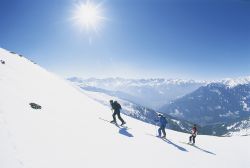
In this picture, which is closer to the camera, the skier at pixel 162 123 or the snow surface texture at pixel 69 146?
the snow surface texture at pixel 69 146

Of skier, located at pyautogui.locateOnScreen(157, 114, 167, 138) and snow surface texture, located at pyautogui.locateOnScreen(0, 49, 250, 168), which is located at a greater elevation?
skier, located at pyautogui.locateOnScreen(157, 114, 167, 138)

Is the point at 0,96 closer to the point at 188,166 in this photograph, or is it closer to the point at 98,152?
the point at 98,152

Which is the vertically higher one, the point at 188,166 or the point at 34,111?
the point at 34,111

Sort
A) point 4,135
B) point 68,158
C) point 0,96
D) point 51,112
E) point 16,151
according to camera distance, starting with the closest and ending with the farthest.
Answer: point 16,151 < point 4,135 < point 68,158 < point 0,96 < point 51,112

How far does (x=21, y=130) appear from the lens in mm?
13445

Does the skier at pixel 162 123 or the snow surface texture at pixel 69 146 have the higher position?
the skier at pixel 162 123

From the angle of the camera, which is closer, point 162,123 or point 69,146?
point 69,146

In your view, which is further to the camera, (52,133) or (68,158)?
(52,133)

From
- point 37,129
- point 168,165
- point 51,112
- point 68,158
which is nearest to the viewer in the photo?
point 68,158

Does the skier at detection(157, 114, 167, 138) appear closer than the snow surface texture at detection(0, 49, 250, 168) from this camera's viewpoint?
No

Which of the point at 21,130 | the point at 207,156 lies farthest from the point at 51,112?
the point at 207,156

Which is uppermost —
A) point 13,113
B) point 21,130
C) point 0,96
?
point 0,96

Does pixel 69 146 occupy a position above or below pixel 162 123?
below

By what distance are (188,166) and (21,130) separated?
1173 cm
